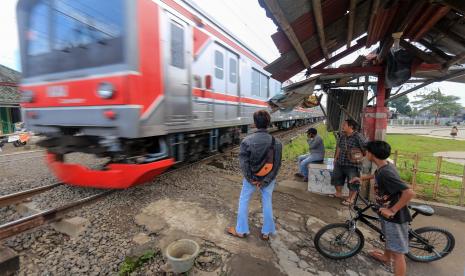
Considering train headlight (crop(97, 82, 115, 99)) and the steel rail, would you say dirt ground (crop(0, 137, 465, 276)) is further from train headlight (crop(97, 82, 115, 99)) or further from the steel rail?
train headlight (crop(97, 82, 115, 99))

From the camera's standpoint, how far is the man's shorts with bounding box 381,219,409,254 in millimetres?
2629

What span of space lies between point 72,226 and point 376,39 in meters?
5.61

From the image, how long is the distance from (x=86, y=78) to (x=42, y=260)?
2.41 metres

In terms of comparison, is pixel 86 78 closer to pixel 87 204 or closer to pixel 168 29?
pixel 168 29

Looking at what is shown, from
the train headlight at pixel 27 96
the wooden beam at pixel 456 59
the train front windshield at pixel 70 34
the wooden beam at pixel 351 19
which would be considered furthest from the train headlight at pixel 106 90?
the wooden beam at pixel 456 59

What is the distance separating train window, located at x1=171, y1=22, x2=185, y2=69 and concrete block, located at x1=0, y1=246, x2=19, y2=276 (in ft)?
10.9

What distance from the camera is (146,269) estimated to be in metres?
2.70

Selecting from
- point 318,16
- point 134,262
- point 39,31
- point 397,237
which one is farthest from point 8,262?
point 318,16

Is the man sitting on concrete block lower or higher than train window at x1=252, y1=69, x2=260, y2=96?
lower

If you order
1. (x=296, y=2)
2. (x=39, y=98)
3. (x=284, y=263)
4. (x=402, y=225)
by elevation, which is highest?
(x=296, y=2)

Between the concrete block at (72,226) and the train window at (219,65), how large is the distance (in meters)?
4.07

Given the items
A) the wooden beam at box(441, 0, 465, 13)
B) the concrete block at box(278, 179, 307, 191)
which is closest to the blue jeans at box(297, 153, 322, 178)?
the concrete block at box(278, 179, 307, 191)

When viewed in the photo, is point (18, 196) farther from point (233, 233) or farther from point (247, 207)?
point (247, 207)

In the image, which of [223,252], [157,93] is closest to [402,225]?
[223,252]
